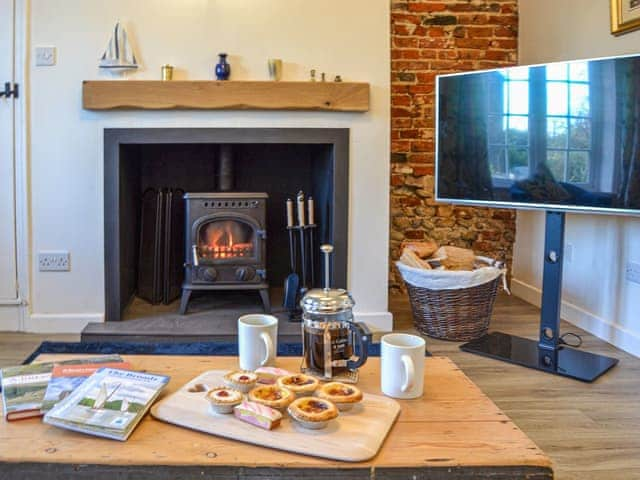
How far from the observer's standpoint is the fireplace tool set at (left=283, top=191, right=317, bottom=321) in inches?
131

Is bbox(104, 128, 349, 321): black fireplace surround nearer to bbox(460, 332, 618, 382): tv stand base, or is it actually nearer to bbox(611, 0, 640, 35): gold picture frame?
bbox(460, 332, 618, 382): tv stand base

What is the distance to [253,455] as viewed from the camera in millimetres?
1045

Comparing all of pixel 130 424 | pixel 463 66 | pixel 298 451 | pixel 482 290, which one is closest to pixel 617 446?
pixel 482 290

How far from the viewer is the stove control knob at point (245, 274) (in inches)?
131

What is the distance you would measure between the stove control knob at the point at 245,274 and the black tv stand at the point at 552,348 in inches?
46.5

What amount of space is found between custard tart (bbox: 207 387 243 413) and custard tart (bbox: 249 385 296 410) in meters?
0.03

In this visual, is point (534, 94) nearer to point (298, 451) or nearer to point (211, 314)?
point (211, 314)

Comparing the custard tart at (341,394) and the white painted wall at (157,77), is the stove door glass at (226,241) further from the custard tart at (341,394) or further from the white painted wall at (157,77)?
the custard tart at (341,394)

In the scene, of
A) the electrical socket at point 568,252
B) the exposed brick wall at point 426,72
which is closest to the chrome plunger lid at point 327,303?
the electrical socket at point 568,252

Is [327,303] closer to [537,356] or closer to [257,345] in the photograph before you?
[257,345]

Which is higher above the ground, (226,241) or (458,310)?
(226,241)

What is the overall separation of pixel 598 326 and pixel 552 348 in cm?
58

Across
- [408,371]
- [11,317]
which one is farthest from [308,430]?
[11,317]

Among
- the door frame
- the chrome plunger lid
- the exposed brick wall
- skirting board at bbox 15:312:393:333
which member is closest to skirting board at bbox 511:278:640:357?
the exposed brick wall
